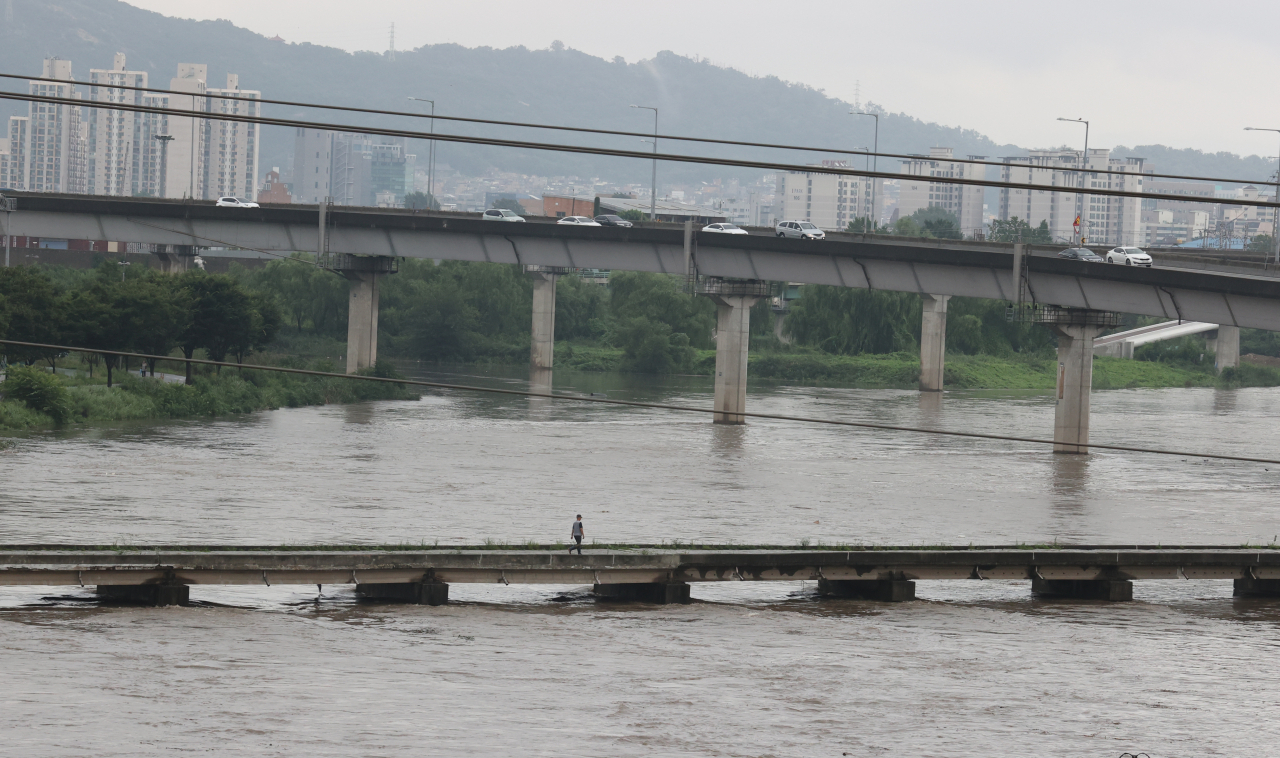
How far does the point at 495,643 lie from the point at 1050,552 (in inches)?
512

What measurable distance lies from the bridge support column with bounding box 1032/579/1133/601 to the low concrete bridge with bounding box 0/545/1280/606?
0.02 metres

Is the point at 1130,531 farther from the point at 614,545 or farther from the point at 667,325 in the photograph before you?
the point at 667,325

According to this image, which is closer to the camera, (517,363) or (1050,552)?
(1050,552)

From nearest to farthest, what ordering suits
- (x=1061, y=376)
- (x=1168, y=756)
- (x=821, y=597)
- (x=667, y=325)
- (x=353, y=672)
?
(x=1168, y=756), (x=353, y=672), (x=821, y=597), (x=1061, y=376), (x=667, y=325)

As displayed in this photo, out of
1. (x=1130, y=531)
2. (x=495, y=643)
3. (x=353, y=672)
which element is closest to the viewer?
(x=353, y=672)

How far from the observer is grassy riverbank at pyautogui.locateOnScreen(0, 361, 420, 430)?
60.9 m

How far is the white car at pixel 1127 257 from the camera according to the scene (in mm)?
69500

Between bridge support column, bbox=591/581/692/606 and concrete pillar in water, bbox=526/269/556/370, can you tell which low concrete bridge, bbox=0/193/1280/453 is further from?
bridge support column, bbox=591/581/692/606

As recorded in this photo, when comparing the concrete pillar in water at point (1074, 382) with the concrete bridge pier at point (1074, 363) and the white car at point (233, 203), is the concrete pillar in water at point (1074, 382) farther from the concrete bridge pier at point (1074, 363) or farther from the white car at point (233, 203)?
the white car at point (233, 203)

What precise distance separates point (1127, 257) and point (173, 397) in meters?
46.5

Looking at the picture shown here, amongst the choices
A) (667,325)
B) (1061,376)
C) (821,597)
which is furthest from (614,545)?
(667,325)

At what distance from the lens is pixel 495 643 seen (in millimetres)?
26594

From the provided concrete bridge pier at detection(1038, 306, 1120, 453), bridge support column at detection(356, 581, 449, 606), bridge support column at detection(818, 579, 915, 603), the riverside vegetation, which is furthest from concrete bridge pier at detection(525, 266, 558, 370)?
bridge support column at detection(356, 581, 449, 606)

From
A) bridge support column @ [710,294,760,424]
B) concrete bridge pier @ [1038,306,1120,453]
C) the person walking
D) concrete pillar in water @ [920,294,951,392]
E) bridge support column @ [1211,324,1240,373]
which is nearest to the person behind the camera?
the person walking
